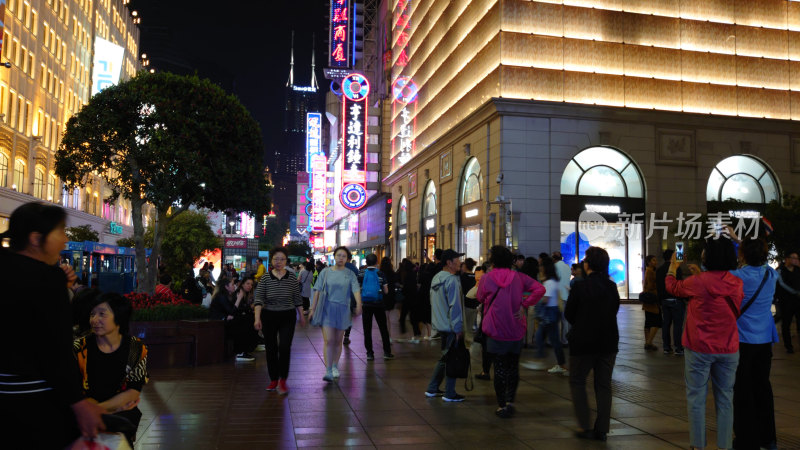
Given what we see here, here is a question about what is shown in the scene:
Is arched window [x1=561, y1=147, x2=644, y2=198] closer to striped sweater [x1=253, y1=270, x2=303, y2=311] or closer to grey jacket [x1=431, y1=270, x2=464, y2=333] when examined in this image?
grey jacket [x1=431, y1=270, x2=464, y2=333]

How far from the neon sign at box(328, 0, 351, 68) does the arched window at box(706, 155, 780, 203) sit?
109ft

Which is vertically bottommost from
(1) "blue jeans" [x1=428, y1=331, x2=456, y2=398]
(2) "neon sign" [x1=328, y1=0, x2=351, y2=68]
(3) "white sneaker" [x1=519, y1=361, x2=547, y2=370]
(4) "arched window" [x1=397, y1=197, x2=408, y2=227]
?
(3) "white sneaker" [x1=519, y1=361, x2=547, y2=370]

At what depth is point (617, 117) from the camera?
27406 mm

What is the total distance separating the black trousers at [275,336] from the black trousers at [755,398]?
526cm

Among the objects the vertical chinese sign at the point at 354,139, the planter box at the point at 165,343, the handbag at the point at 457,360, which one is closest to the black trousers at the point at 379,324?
the planter box at the point at 165,343

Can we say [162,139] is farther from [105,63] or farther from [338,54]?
[105,63]

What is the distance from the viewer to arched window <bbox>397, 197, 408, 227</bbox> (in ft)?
142

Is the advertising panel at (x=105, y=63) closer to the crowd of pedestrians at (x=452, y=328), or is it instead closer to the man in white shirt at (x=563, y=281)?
the crowd of pedestrians at (x=452, y=328)

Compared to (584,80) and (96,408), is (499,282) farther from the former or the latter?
(584,80)

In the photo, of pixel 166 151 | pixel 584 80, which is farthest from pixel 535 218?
pixel 166 151

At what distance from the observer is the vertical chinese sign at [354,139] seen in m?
47.4

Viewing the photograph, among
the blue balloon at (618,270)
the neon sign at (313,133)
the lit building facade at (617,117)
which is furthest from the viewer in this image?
the neon sign at (313,133)

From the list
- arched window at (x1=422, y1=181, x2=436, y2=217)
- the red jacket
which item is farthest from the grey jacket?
arched window at (x1=422, y1=181, x2=436, y2=217)

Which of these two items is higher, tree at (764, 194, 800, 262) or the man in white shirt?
tree at (764, 194, 800, 262)
